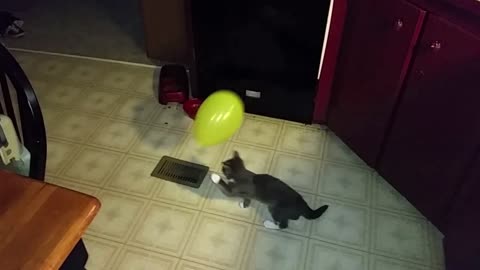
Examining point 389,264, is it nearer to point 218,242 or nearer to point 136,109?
point 218,242

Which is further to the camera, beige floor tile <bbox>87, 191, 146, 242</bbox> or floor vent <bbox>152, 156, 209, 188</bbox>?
floor vent <bbox>152, 156, 209, 188</bbox>

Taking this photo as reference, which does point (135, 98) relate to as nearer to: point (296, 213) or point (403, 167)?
point (296, 213)

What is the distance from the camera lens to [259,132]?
1885mm

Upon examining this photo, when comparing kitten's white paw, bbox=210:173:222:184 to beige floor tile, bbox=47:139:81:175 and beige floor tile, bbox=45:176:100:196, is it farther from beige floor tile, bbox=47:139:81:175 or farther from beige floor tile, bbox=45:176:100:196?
beige floor tile, bbox=47:139:81:175

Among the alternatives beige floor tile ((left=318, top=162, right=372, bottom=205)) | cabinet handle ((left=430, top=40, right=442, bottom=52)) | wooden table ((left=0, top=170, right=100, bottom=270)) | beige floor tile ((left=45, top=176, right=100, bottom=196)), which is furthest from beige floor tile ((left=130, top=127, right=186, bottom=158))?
wooden table ((left=0, top=170, right=100, bottom=270))

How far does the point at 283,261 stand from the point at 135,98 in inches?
43.5

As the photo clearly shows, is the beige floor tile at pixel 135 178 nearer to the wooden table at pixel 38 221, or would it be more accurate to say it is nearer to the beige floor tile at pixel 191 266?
the beige floor tile at pixel 191 266

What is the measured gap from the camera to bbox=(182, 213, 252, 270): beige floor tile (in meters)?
1.39

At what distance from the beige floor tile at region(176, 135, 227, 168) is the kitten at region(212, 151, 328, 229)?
0.13 m

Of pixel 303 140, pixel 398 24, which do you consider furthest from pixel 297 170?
pixel 398 24

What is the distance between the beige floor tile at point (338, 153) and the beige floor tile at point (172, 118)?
0.61 meters

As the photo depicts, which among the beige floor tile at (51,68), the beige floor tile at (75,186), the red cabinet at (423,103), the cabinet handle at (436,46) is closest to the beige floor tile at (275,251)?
the red cabinet at (423,103)

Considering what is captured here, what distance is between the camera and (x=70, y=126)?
6.23ft

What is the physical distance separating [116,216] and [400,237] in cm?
99
